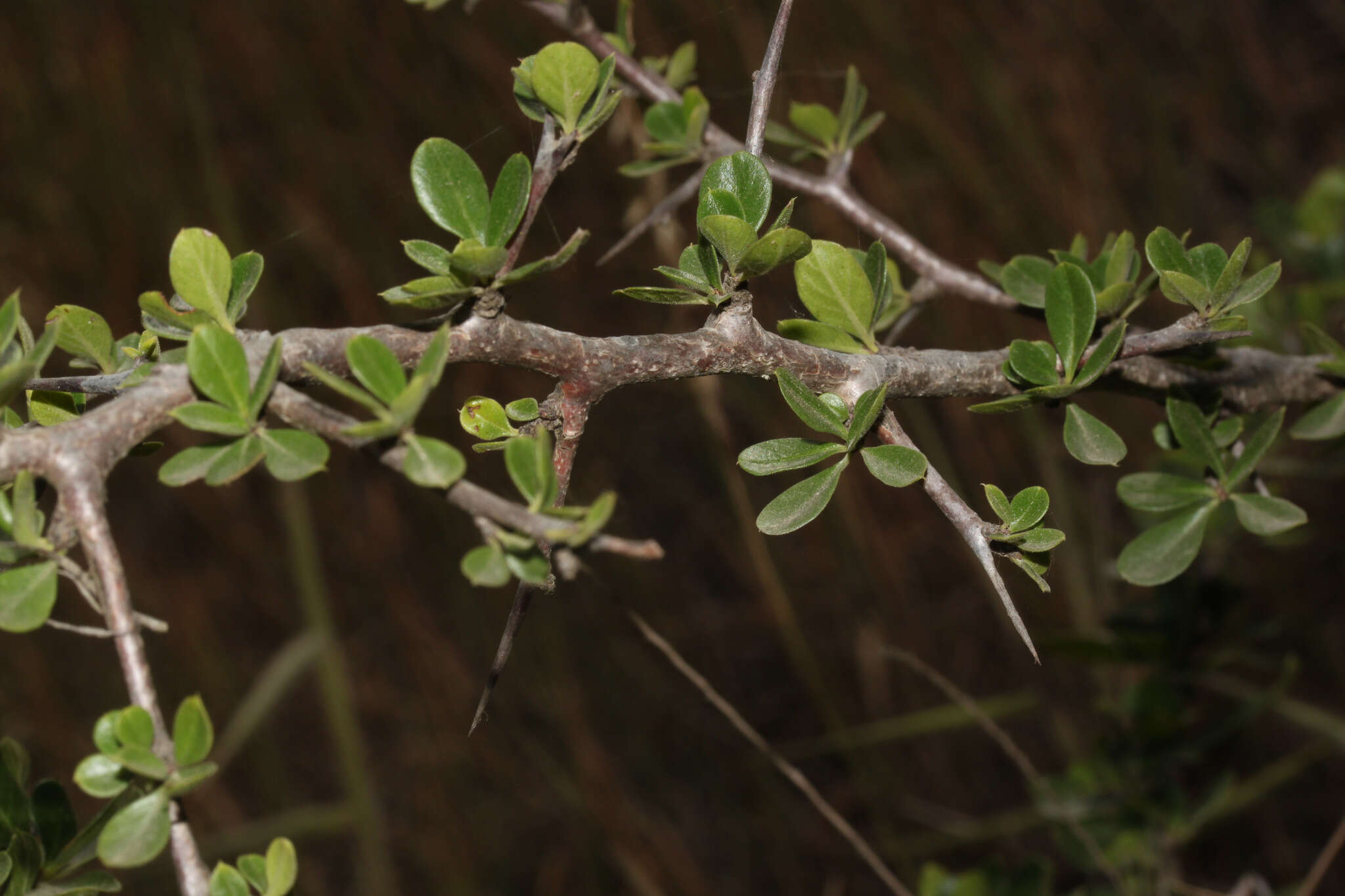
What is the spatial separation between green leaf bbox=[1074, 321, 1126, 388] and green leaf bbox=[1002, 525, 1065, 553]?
54 mm

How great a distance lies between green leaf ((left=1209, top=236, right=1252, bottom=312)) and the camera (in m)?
0.32

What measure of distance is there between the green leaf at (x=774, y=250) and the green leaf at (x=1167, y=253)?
0.41 feet

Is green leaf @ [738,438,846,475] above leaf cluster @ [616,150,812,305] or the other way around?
the other way around

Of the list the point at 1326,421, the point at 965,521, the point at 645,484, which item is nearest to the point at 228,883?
the point at 965,521

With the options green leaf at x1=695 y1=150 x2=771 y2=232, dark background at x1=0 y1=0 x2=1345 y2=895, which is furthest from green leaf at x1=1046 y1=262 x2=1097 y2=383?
dark background at x1=0 y1=0 x2=1345 y2=895

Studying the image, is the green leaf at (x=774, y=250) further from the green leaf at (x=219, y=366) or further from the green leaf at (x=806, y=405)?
the green leaf at (x=219, y=366)

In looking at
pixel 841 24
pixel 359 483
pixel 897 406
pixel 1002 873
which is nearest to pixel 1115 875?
pixel 1002 873

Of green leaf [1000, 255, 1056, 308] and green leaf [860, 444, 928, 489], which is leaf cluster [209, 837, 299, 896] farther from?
green leaf [1000, 255, 1056, 308]

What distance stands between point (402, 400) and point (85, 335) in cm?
14

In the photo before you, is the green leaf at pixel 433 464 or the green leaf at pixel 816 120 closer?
the green leaf at pixel 433 464

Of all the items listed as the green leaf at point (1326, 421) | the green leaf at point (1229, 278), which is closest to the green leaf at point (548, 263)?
the green leaf at point (1229, 278)

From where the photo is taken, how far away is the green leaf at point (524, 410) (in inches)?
12.0

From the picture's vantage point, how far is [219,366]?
24cm

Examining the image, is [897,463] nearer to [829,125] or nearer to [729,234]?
[729,234]
